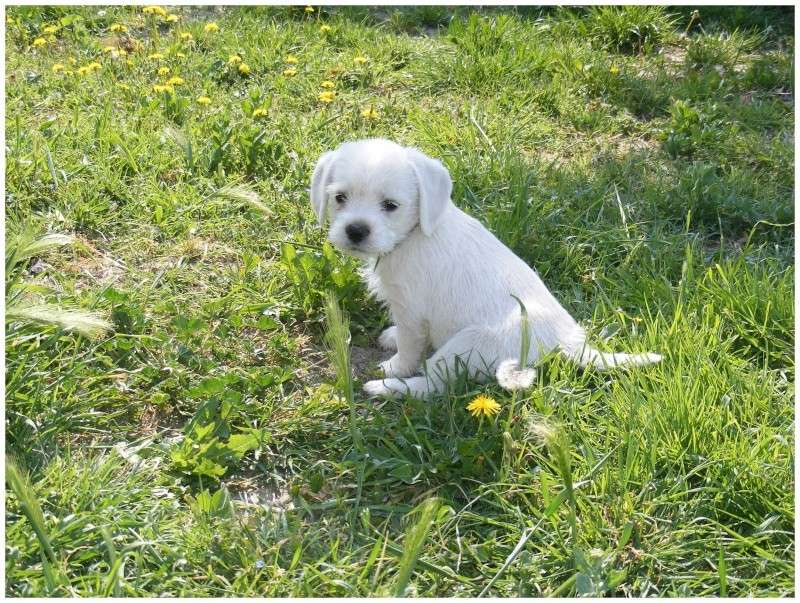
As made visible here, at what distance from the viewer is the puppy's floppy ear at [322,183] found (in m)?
3.57

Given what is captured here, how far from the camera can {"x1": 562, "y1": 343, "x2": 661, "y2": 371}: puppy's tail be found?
11.2ft

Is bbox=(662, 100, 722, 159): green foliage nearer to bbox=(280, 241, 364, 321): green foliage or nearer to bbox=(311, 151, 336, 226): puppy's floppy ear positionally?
bbox=(280, 241, 364, 321): green foliage

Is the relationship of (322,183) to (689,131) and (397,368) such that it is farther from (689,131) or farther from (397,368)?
(689,131)

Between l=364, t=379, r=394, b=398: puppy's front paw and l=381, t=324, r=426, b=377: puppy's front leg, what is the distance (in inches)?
4.3

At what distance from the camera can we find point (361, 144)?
3514mm

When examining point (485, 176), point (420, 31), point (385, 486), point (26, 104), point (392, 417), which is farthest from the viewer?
point (420, 31)

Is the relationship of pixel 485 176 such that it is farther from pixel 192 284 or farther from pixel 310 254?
pixel 192 284

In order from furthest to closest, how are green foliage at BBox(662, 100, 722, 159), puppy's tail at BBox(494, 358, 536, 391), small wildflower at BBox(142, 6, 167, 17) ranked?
small wildflower at BBox(142, 6, 167, 17) → green foliage at BBox(662, 100, 722, 159) → puppy's tail at BBox(494, 358, 536, 391)

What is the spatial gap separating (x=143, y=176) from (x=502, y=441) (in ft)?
9.24

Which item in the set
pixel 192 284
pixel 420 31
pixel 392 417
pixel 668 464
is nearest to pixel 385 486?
pixel 392 417

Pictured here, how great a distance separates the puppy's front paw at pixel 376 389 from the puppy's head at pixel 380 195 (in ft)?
1.84

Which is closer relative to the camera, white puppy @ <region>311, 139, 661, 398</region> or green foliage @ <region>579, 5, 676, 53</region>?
white puppy @ <region>311, 139, 661, 398</region>

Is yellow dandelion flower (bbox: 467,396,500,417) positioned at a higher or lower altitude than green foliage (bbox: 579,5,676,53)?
lower

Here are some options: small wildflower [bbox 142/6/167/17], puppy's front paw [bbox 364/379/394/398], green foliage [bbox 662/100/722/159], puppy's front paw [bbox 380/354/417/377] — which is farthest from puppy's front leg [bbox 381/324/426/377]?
small wildflower [bbox 142/6/167/17]
